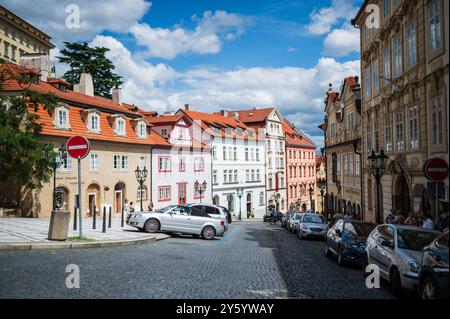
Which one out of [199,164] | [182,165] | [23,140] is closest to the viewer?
[23,140]

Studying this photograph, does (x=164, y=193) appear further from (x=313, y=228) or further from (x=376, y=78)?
(x=376, y=78)

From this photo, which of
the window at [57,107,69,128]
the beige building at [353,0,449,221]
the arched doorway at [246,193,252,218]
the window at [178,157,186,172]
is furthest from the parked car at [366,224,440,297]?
the arched doorway at [246,193,252,218]

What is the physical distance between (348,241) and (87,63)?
44.5 metres

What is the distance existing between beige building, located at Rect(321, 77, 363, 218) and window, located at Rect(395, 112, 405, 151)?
932 centimetres

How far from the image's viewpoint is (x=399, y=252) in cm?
937

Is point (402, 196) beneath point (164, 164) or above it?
beneath

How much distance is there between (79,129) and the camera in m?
32.1

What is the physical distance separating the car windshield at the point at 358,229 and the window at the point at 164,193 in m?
30.0

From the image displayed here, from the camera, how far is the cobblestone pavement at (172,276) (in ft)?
26.8

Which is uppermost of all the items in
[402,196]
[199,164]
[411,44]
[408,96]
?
[411,44]

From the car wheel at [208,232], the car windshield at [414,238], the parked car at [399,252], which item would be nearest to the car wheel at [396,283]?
the parked car at [399,252]

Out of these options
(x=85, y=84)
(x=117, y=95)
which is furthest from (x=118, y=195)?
(x=117, y=95)

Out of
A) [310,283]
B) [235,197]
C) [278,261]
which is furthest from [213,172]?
[310,283]
